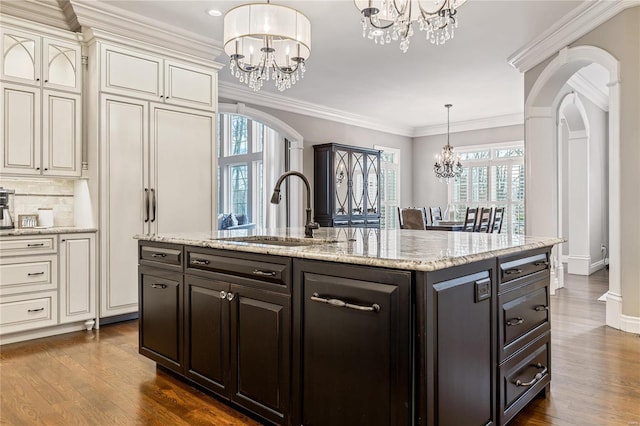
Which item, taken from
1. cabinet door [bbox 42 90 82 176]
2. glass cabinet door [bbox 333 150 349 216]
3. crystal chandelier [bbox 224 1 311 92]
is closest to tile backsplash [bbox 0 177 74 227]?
cabinet door [bbox 42 90 82 176]

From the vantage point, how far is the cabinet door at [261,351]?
6.17 feet

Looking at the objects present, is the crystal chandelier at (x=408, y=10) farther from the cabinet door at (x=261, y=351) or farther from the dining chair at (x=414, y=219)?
the dining chair at (x=414, y=219)

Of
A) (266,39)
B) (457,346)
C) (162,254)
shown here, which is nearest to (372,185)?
(266,39)

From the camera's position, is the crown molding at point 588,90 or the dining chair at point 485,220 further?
the dining chair at point 485,220

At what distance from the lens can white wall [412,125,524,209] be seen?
881cm

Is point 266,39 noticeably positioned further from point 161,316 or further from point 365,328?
point 365,328

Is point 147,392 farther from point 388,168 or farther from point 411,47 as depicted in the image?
point 388,168

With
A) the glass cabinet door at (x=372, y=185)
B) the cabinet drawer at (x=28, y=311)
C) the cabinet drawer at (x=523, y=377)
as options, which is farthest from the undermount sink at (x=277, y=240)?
the glass cabinet door at (x=372, y=185)

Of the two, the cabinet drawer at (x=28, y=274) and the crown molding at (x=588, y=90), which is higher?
the crown molding at (x=588, y=90)

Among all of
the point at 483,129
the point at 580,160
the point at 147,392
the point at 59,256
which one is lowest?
the point at 147,392

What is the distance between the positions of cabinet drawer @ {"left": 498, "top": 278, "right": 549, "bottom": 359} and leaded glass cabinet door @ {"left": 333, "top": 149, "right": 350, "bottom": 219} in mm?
4984

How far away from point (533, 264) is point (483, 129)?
723cm

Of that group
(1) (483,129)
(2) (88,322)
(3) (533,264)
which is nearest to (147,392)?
(2) (88,322)

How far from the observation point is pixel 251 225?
902cm
